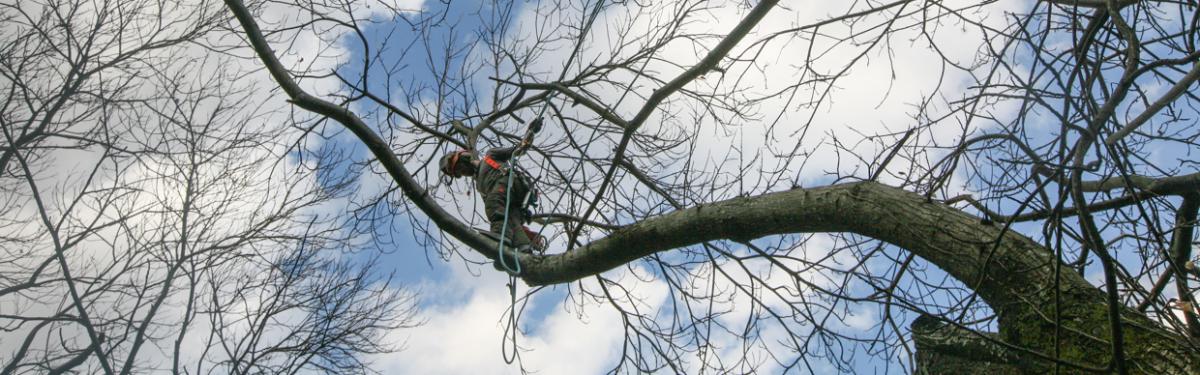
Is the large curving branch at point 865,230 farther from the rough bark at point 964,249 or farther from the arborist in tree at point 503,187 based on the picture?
the arborist in tree at point 503,187

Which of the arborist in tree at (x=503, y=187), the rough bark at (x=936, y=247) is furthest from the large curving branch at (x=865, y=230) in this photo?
the arborist in tree at (x=503, y=187)

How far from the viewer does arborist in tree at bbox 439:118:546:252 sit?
4.86m

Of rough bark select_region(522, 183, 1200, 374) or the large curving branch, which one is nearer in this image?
rough bark select_region(522, 183, 1200, 374)

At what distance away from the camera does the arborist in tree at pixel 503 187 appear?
486 cm

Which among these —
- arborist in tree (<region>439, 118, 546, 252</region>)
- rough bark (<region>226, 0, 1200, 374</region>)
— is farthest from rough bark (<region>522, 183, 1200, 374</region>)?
arborist in tree (<region>439, 118, 546, 252</region>)

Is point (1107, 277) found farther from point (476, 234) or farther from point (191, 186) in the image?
point (191, 186)

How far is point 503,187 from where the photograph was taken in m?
5.13

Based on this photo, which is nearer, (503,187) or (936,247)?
(936,247)

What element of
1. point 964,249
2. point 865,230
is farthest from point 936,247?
point 865,230

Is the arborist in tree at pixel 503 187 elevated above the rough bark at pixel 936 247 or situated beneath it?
elevated above

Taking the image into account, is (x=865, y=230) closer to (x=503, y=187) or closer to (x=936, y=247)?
(x=936, y=247)

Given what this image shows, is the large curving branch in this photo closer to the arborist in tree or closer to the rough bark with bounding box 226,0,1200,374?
the rough bark with bounding box 226,0,1200,374

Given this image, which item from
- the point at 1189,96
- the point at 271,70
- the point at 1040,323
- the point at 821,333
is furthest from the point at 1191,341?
the point at 271,70

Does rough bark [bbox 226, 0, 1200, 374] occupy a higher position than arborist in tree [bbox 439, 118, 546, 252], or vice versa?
arborist in tree [bbox 439, 118, 546, 252]
